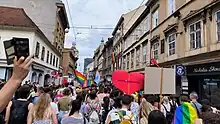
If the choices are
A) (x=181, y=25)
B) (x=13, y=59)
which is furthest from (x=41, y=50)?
(x=13, y=59)

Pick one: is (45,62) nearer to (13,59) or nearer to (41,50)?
(41,50)

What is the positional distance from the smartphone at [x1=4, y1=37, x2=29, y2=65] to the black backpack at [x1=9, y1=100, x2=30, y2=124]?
105 inches

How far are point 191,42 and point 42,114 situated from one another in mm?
11852

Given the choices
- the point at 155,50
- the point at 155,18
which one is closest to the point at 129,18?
the point at 155,18

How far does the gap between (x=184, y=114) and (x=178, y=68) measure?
10199mm

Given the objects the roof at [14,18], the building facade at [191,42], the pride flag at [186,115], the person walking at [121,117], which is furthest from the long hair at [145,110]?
the roof at [14,18]

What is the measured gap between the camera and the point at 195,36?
1289 cm

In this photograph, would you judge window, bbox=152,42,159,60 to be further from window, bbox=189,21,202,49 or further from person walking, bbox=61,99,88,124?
person walking, bbox=61,99,88,124

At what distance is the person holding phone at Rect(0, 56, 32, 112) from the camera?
1618mm

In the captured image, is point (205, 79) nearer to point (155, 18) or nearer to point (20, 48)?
point (155, 18)

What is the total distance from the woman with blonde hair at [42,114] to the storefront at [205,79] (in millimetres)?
8564

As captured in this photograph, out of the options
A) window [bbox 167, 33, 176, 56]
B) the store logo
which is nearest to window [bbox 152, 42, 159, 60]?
window [bbox 167, 33, 176, 56]

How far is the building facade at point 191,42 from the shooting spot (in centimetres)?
1112

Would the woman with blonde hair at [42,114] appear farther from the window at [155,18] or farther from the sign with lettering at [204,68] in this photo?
the window at [155,18]
